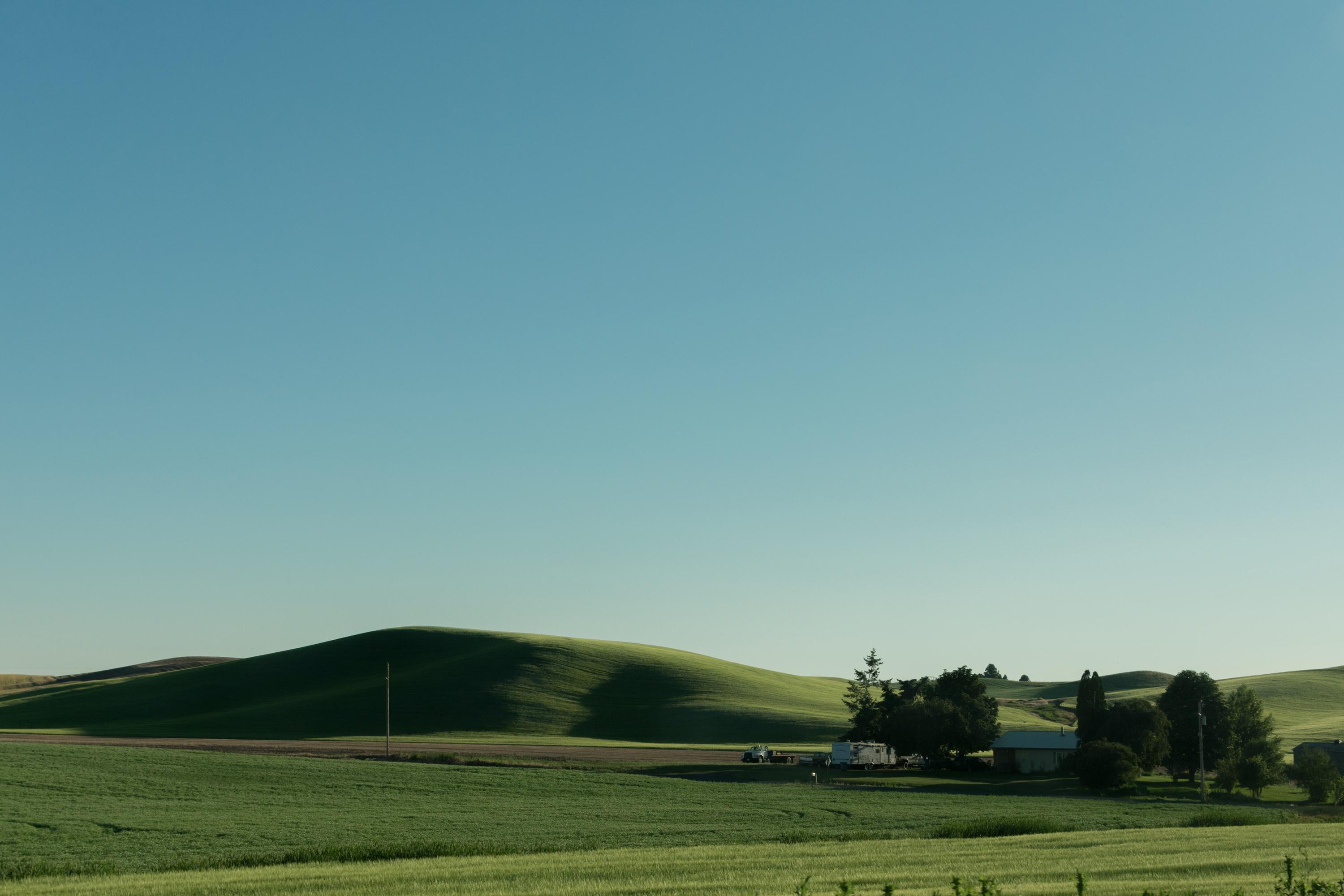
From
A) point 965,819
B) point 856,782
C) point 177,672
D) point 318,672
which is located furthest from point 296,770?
point 177,672

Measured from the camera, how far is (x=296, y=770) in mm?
63281

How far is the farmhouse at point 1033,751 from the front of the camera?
8450 cm

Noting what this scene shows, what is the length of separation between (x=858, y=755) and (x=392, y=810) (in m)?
44.0

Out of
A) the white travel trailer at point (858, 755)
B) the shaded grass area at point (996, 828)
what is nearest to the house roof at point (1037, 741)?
the white travel trailer at point (858, 755)

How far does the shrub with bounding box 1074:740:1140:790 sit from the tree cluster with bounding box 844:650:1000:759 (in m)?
15.5

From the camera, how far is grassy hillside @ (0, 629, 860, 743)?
117 meters

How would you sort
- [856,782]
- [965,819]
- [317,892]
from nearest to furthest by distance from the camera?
[317,892] → [965,819] → [856,782]

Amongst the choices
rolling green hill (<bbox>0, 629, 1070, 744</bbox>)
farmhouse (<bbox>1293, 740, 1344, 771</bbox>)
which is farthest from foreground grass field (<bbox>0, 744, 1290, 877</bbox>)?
rolling green hill (<bbox>0, 629, 1070, 744</bbox>)

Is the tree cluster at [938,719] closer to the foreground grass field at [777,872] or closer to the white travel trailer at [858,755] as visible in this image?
the white travel trailer at [858,755]

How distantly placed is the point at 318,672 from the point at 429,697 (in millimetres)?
31374

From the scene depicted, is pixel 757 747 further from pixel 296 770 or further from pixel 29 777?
pixel 29 777

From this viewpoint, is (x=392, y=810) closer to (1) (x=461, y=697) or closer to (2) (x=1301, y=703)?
(1) (x=461, y=697)

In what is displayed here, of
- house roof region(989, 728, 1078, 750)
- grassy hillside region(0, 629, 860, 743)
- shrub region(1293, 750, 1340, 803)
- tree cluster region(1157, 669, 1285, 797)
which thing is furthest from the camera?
grassy hillside region(0, 629, 860, 743)

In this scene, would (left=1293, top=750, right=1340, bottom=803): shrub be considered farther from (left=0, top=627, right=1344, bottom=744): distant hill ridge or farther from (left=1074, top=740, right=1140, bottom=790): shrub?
(left=0, top=627, right=1344, bottom=744): distant hill ridge
